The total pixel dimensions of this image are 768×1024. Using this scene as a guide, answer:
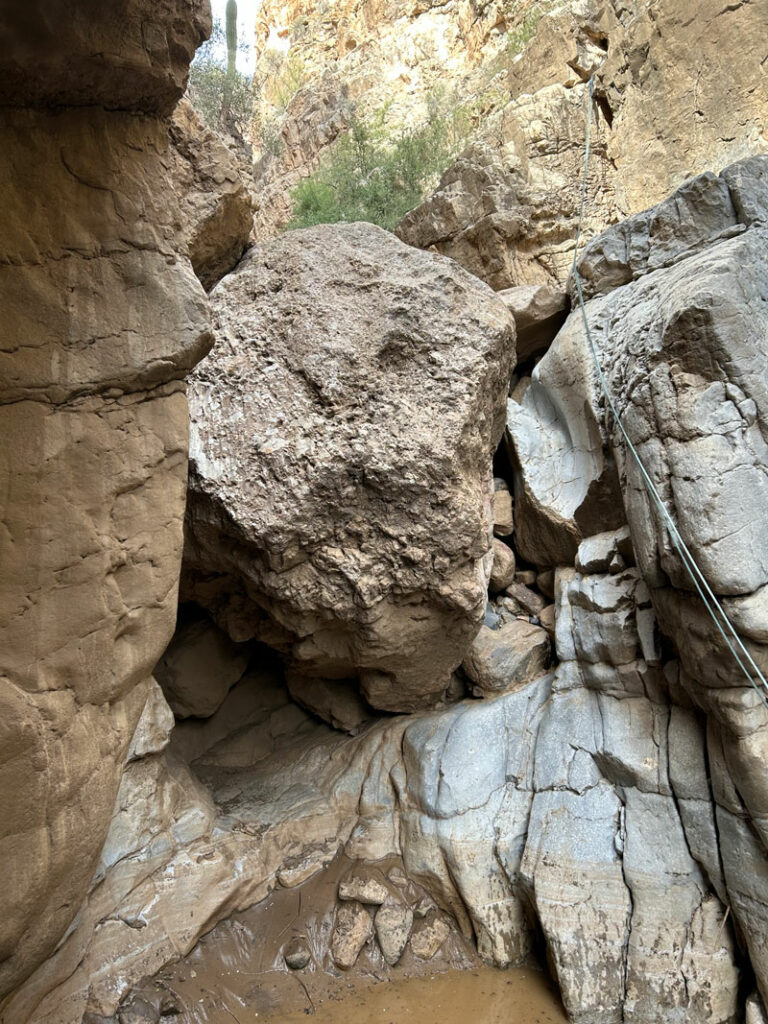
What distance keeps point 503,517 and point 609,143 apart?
4.37 meters

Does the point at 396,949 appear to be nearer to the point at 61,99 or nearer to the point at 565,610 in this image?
the point at 565,610

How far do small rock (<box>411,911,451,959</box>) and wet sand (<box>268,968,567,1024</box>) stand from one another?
0.51ft

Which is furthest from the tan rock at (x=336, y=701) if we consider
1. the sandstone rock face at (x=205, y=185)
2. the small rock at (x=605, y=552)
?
the sandstone rock face at (x=205, y=185)

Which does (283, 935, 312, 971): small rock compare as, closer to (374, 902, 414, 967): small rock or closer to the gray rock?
(374, 902, 414, 967): small rock

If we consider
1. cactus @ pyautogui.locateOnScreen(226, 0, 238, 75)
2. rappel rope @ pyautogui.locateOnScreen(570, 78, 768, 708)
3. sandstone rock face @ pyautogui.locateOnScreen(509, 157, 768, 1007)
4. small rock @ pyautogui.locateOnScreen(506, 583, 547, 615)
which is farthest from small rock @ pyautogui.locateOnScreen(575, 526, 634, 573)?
cactus @ pyautogui.locateOnScreen(226, 0, 238, 75)

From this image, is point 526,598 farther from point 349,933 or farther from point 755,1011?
point 755,1011

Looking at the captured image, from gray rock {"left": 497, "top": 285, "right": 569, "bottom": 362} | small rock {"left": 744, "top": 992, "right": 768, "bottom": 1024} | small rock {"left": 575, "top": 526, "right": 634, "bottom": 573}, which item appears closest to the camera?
small rock {"left": 744, "top": 992, "right": 768, "bottom": 1024}

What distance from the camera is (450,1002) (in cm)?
400

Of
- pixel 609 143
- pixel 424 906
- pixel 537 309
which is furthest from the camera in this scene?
pixel 609 143

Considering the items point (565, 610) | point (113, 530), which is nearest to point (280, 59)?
point (565, 610)

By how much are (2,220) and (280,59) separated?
56.9 ft

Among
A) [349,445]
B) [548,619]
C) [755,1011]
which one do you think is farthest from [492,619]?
[755,1011]

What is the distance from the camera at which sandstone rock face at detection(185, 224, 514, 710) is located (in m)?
4.04

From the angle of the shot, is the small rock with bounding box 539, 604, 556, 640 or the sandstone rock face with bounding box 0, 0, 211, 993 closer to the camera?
the sandstone rock face with bounding box 0, 0, 211, 993
